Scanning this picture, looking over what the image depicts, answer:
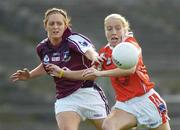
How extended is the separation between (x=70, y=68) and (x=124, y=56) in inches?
41.0

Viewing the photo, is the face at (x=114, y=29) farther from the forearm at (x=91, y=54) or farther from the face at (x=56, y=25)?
the face at (x=56, y=25)

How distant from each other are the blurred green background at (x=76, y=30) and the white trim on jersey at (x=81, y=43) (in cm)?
687

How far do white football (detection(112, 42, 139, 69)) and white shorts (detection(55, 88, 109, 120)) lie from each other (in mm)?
1026

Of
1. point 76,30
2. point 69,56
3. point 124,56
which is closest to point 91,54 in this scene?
point 69,56

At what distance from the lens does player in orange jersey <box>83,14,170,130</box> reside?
344 inches

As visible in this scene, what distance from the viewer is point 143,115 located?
29.0ft

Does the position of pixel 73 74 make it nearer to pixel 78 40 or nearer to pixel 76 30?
pixel 78 40

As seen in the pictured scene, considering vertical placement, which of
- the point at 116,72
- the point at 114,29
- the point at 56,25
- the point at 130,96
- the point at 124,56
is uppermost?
the point at 56,25

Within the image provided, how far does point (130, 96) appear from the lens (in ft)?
29.0

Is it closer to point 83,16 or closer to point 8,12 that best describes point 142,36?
point 83,16

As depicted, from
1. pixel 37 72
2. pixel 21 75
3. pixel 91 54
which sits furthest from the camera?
pixel 37 72

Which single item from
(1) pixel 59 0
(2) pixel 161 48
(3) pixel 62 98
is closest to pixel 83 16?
(1) pixel 59 0

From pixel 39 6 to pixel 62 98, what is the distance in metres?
14.7

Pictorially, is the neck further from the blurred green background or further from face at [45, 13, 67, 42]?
the blurred green background
